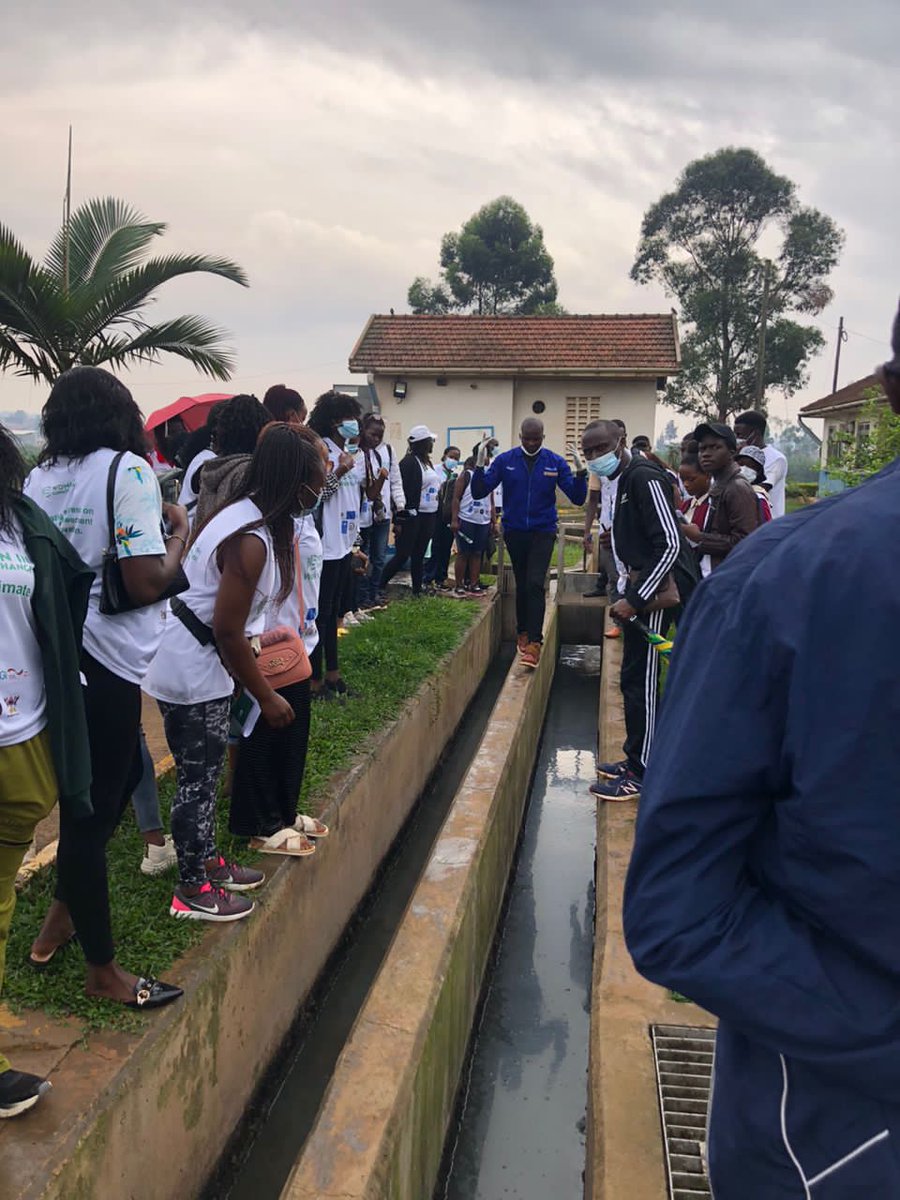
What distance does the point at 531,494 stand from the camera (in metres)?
7.27

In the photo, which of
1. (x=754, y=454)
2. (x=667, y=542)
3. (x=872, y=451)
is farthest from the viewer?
(x=872, y=451)

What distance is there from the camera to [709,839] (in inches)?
42.1

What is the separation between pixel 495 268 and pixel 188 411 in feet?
118

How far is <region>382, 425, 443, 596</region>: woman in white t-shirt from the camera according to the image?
9219 mm

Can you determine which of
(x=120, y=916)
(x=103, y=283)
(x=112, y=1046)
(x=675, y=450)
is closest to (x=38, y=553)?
(x=112, y=1046)

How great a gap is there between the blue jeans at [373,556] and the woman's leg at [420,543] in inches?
19.9

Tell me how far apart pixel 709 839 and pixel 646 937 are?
15 centimetres

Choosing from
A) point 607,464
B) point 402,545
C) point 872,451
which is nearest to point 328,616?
point 607,464

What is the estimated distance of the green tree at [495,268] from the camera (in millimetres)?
39219

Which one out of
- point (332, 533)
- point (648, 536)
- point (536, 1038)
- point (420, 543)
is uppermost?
point (648, 536)

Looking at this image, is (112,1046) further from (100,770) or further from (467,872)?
(467,872)

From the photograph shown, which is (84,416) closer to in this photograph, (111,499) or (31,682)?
(111,499)

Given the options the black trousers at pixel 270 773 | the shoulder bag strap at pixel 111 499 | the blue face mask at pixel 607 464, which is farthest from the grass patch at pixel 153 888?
the blue face mask at pixel 607 464

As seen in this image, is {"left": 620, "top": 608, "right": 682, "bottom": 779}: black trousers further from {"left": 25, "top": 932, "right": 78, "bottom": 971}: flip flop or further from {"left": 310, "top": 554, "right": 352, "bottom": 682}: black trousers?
{"left": 25, "top": 932, "right": 78, "bottom": 971}: flip flop
